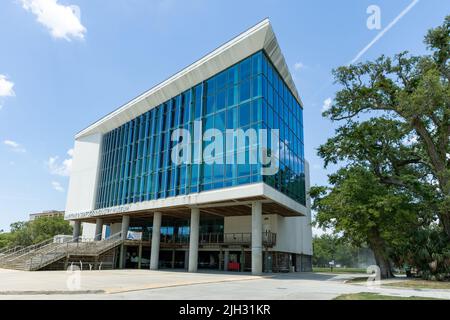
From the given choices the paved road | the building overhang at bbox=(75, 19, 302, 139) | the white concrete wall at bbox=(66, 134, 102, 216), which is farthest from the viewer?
the white concrete wall at bbox=(66, 134, 102, 216)

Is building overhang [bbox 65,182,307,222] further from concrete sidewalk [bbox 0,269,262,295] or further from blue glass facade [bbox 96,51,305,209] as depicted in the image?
concrete sidewalk [bbox 0,269,262,295]

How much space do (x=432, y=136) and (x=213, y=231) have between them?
2445 centimetres

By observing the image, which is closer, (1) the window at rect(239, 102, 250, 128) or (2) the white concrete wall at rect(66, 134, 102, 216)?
(1) the window at rect(239, 102, 250, 128)

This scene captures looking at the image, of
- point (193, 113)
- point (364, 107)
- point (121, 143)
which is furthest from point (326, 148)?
point (121, 143)

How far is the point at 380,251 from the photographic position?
24.7m

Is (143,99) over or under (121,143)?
over

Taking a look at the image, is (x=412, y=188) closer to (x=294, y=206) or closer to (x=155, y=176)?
(x=294, y=206)

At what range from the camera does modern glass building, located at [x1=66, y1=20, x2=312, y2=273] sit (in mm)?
27812

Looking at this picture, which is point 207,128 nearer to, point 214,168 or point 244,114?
point 214,168

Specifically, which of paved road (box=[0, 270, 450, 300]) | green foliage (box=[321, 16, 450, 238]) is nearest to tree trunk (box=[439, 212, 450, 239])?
green foliage (box=[321, 16, 450, 238])

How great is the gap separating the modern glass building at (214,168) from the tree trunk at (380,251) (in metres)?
7.96

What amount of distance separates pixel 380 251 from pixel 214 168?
1495cm

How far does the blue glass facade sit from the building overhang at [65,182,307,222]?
69 centimetres

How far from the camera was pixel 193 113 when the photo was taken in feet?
108
